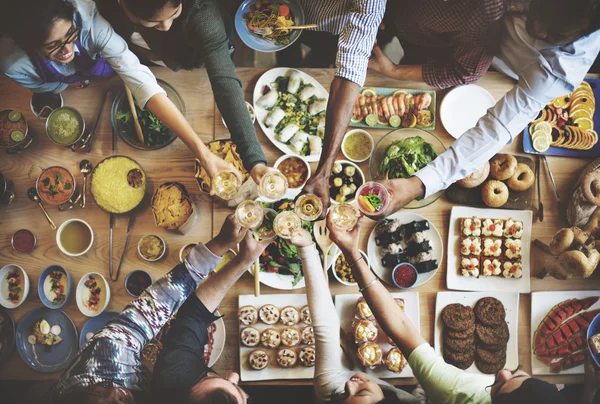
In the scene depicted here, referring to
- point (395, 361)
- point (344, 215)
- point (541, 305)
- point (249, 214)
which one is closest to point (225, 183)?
point (249, 214)

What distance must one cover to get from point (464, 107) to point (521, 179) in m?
0.53

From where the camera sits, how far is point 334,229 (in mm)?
1930

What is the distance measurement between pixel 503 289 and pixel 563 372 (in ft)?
1.88

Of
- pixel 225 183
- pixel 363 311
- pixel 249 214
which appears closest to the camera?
pixel 249 214

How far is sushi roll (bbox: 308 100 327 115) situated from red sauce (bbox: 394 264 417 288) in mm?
1001

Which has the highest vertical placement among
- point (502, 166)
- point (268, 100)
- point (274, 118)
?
point (268, 100)

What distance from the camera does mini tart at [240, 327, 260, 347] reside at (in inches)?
83.7

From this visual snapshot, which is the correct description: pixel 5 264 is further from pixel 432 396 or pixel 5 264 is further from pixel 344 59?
pixel 432 396

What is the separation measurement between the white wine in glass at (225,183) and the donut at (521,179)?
1.56m

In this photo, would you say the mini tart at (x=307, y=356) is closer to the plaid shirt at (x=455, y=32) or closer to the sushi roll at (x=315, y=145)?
the sushi roll at (x=315, y=145)

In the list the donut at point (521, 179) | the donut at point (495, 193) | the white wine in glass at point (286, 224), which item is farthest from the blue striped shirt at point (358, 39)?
the donut at point (521, 179)

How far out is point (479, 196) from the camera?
2256mm

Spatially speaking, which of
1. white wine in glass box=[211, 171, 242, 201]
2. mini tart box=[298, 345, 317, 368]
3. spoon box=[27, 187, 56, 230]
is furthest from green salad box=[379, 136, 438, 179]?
spoon box=[27, 187, 56, 230]

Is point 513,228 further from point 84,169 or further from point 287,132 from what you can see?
point 84,169
